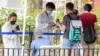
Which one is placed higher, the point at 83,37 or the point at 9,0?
the point at 9,0

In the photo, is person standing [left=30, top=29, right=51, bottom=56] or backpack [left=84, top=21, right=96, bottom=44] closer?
person standing [left=30, top=29, right=51, bottom=56]

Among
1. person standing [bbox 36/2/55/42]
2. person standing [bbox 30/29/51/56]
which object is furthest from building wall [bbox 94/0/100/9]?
person standing [bbox 30/29/51/56]

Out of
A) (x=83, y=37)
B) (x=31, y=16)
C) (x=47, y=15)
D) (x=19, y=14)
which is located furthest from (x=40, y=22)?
(x=31, y=16)

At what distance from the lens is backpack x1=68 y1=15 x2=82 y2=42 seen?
10072mm

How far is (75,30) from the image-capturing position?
1012 centimetres

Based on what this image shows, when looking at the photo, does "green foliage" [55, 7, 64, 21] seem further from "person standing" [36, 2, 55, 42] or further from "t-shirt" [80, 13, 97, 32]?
"t-shirt" [80, 13, 97, 32]

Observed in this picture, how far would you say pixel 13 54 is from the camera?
34.3 feet

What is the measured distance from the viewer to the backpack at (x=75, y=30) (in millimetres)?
10072

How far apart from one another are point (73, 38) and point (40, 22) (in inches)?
55.4

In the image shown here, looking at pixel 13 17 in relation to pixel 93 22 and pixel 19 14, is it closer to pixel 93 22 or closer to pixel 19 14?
pixel 93 22

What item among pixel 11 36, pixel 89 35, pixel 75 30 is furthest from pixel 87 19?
pixel 11 36

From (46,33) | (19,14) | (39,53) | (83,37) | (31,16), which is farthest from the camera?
(31,16)

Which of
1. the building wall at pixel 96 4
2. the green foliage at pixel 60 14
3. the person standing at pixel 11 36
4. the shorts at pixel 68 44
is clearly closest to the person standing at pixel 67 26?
the shorts at pixel 68 44

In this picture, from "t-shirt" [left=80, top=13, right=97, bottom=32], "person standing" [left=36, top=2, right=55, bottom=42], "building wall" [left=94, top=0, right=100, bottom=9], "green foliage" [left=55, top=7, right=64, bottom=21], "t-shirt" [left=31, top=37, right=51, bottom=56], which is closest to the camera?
"t-shirt" [left=31, top=37, right=51, bottom=56]
